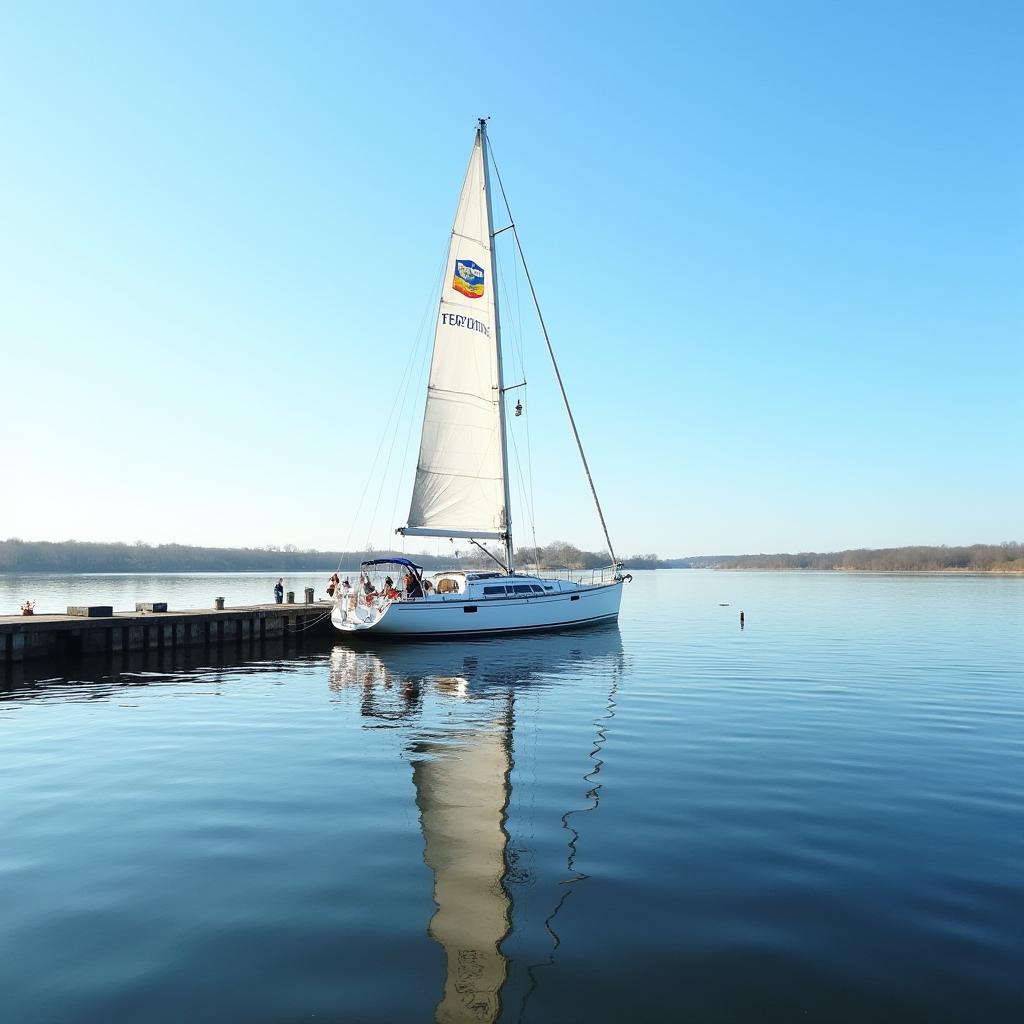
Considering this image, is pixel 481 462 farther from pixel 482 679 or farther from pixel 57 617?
pixel 57 617

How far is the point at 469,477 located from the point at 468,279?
10.2m

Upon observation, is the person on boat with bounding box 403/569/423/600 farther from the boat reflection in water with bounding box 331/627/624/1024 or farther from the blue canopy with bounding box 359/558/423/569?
the boat reflection in water with bounding box 331/627/624/1024

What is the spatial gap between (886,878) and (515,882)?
4.01 meters

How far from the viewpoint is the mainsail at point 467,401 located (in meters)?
35.7

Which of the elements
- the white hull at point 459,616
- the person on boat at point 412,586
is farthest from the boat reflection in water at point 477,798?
the person on boat at point 412,586

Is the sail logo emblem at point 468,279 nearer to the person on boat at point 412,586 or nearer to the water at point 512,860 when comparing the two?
the person on boat at point 412,586

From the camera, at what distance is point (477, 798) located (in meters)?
10.8

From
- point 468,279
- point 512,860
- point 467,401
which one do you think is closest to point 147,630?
point 467,401

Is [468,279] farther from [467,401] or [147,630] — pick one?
[147,630]

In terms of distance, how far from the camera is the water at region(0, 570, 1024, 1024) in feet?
18.5

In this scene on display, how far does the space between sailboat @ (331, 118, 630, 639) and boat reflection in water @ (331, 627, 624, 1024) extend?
5624mm

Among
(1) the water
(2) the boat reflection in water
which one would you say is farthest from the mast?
(1) the water

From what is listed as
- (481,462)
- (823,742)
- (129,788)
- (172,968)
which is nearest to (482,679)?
(823,742)

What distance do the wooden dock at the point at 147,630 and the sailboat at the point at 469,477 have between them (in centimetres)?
376
